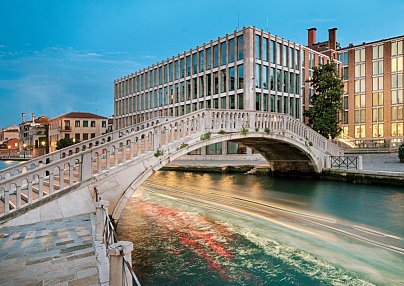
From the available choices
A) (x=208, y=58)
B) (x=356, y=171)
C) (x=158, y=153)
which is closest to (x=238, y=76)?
(x=208, y=58)

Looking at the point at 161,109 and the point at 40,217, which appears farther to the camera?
the point at 161,109

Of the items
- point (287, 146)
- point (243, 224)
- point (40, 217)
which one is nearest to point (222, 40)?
point (287, 146)

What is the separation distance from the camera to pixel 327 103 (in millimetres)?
32344

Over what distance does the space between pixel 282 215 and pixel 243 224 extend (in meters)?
2.04

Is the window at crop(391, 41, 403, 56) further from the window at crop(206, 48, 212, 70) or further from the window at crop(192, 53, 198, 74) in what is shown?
the window at crop(192, 53, 198, 74)

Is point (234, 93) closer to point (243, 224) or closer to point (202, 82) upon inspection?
point (202, 82)

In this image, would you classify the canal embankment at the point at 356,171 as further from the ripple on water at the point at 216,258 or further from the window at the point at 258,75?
the window at the point at 258,75

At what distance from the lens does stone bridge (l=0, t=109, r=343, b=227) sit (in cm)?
694

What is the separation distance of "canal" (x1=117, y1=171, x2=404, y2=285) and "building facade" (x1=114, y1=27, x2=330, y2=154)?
19004 mm

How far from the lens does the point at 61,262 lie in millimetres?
4570

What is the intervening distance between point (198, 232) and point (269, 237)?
6.76 feet

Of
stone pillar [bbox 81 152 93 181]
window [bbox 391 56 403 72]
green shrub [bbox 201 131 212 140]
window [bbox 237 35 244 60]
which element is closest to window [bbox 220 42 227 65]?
window [bbox 237 35 244 60]

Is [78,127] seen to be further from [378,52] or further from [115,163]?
[115,163]

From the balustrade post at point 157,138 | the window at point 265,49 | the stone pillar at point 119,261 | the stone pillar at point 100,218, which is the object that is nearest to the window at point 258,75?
the window at point 265,49
